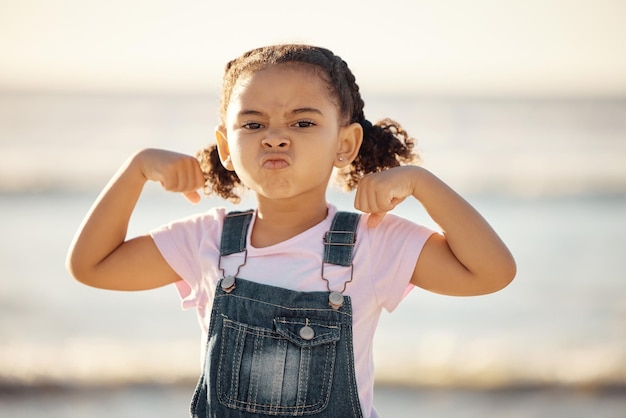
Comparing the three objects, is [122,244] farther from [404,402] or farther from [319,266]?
[404,402]

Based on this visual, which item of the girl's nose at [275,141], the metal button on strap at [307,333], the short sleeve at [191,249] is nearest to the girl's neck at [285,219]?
the short sleeve at [191,249]

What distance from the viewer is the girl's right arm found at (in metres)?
2.34

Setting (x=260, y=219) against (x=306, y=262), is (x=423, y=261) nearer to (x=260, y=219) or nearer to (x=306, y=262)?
(x=306, y=262)

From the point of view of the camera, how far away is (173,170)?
235 cm

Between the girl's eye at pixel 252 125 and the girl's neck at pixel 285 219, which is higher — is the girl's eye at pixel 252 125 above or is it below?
above

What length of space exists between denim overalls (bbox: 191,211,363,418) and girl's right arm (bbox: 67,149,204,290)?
0.29 metres

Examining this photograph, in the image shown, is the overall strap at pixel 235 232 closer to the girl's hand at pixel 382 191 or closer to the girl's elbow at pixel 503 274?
the girl's hand at pixel 382 191

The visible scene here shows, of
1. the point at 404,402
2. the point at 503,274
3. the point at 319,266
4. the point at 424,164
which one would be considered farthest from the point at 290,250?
the point at 424,164

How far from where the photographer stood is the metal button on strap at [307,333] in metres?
2.07

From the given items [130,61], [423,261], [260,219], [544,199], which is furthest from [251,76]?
[130,61]

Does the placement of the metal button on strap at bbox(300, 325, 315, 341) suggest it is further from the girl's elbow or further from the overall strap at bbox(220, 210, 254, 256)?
the girl's elbow

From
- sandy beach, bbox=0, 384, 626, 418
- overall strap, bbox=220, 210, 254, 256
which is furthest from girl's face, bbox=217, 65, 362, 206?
sandy beach, bbox=0, 384, 626, 418

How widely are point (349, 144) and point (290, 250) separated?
39 cm

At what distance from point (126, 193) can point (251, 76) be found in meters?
0.49
